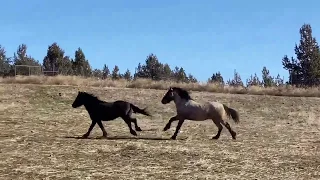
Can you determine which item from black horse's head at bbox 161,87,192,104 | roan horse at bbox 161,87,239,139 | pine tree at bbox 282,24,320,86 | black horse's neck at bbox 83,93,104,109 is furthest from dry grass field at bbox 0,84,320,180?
pine tree at bbox 282,24,320,86

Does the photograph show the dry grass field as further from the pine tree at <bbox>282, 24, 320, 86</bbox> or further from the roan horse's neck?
the pine tree at <bbox>282, 24, 320, 86</bbox>

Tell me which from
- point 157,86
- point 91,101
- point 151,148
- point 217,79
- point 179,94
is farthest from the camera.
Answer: point 217,79

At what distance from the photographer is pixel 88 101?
16953mm

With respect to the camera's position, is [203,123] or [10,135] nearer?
[10,135]

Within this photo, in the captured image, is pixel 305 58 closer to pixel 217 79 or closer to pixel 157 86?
pixel 217 79

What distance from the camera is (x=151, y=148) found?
1357 cm

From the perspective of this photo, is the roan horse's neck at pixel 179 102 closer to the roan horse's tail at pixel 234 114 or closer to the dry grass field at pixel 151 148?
the dry grass field at pixel 151 148

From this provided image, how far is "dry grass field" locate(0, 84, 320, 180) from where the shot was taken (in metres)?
10.6

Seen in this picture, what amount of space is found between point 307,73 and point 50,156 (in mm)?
73768

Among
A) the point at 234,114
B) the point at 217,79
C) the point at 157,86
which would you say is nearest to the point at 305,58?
the point at 217,79

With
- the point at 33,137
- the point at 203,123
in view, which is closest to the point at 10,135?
the point at 33,137

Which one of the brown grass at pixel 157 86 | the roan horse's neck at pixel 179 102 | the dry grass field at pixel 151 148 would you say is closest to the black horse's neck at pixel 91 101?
the dry grass field at pixel 151 148

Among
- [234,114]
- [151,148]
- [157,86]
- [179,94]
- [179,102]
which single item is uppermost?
[157,86]

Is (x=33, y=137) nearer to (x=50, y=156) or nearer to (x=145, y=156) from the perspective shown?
(x=50, y=156)
